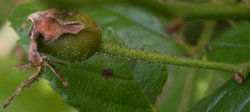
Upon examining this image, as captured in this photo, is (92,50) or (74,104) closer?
(92,50)

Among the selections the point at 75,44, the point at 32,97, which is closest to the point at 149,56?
the point at 75,44

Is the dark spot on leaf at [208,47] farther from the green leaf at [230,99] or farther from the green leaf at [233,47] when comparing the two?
the green leaf at [230,99]

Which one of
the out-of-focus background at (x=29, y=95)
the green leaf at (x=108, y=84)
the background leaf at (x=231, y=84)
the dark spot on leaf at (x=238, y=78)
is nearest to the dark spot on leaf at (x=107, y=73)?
the green leaf at (x=108, y=84)

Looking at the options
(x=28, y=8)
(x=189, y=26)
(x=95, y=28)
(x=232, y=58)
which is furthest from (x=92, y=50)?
(x=189, y=26)

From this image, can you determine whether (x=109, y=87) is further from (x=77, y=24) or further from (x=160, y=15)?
(x=160, y=15)

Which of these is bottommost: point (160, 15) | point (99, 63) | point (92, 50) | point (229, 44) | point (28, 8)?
point (229, 44)

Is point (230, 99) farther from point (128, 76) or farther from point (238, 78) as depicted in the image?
point (128, 76)
